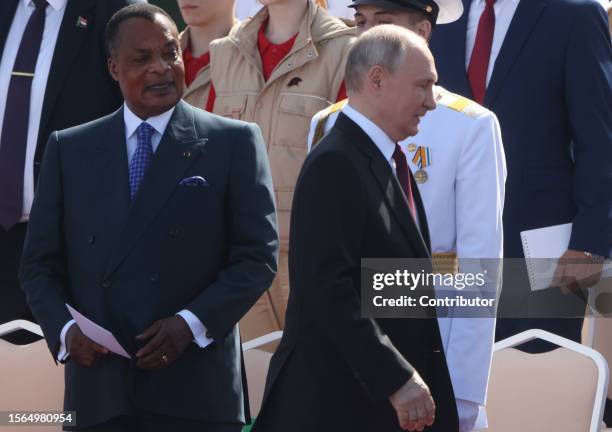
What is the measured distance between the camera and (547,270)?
4770mm

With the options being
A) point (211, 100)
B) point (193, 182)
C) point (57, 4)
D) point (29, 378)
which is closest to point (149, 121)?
point (193, 182)

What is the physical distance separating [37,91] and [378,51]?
6.54 feet

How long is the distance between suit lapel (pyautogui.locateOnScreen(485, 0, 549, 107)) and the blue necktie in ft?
5.40

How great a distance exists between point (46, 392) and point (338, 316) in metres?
1.67

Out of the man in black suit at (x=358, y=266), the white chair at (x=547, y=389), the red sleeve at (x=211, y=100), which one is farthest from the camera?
the red sleeve at (x=211, y=100)

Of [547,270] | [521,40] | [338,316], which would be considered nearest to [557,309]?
[547,270]

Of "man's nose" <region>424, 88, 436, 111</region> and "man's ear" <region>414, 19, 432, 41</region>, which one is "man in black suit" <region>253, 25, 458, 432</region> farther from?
"man's ear" <region>414, 19, 432, 41</region>

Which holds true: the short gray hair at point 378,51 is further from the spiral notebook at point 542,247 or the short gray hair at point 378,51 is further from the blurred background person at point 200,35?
the blurred background person at point 200,35

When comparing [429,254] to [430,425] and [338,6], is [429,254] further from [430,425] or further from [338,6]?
[338,6]

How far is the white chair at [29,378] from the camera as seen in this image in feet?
14.8

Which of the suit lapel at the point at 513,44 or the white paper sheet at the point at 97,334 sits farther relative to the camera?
the suit lapel at the point at 513,44

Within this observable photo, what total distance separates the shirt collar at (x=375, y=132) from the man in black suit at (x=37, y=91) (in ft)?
5.94

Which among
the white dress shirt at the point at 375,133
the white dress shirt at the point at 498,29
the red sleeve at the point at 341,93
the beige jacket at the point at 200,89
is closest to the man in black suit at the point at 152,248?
the white dress shirt at the point at 375,133

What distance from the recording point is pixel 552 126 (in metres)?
4.87
